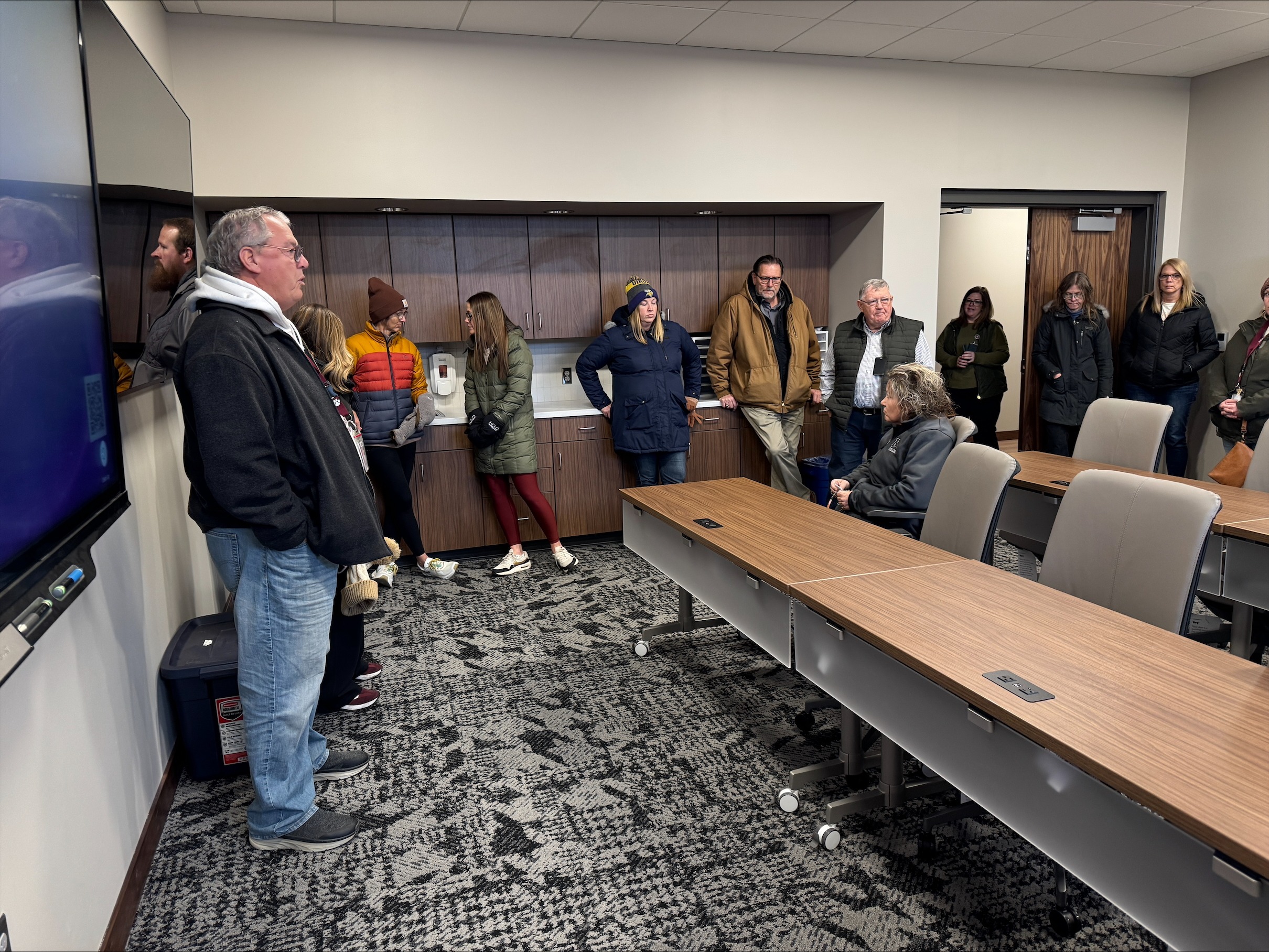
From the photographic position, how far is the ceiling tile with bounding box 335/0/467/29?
426 centimetres

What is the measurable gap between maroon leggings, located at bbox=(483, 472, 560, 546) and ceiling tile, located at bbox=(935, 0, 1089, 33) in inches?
142

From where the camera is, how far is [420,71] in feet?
15.5

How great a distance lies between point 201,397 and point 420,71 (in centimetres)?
340

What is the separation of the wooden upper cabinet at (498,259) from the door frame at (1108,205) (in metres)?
2.92

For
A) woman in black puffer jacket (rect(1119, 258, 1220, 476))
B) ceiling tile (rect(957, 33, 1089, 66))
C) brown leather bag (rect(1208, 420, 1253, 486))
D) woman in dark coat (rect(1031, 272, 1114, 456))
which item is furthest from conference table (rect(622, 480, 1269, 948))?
woman in black puffer jacket (rect(1119, 258, 1220, 476))

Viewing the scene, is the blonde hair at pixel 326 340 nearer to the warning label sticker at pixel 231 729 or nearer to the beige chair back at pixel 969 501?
the warning label sticker at pixel 231 729

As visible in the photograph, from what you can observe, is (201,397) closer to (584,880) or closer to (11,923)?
(11,923)

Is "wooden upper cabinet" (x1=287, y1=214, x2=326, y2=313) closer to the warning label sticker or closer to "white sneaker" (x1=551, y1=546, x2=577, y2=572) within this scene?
"white sneaker" (x1=551, y1=546, x2=577, y2=572)

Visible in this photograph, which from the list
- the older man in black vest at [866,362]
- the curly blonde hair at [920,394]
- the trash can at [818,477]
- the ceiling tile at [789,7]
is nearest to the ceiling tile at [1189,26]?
the ceiling tile at [789,7]

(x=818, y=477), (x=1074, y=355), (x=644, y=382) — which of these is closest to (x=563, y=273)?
(x=644, y=382)

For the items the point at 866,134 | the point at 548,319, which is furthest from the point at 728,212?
the point at 548,319

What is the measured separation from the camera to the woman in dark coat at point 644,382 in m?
5.12

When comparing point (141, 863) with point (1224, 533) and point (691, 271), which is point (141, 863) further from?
point (691, 271)

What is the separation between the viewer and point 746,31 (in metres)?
4.93
